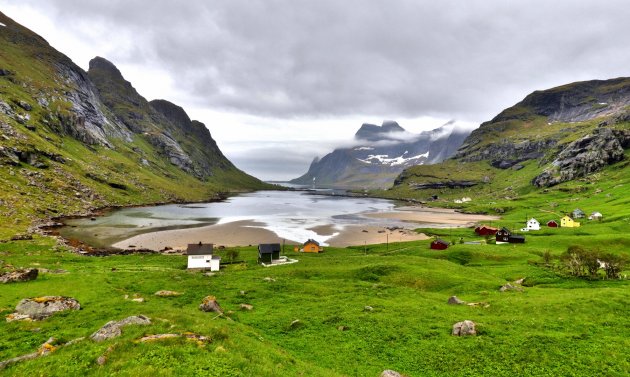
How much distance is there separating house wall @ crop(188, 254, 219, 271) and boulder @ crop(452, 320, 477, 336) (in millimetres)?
54844

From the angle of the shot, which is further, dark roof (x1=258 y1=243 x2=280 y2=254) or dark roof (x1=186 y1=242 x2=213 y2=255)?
dark roof (x1=258 y1=243 x2=280 y2=254)

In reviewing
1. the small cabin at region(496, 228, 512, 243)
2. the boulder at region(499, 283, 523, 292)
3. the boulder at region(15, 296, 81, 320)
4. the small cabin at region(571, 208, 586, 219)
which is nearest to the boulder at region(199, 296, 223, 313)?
the boulder at region(15, 296, 81, 320)

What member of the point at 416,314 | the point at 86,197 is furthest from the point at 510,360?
the point at 86,197

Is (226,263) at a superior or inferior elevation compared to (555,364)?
inferior

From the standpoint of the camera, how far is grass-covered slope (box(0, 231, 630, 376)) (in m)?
17.7

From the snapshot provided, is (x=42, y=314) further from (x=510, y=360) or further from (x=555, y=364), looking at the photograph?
(x=555, y=364)

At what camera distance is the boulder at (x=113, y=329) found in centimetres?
2003

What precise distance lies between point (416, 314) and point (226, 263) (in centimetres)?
5582

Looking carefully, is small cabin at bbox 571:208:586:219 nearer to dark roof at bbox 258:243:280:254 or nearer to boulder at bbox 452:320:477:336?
dark roof at bbox 258:243:280:254

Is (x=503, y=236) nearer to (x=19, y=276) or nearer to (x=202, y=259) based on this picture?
(x=202, y=259)

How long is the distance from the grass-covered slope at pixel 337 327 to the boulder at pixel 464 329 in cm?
97

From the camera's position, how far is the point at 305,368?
806 inches

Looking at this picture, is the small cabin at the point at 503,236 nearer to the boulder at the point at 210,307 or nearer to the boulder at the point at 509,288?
the boulder at the point at 509,288

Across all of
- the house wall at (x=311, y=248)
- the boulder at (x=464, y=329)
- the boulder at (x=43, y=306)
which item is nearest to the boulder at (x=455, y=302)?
the boulder at (x=464, y=329)
